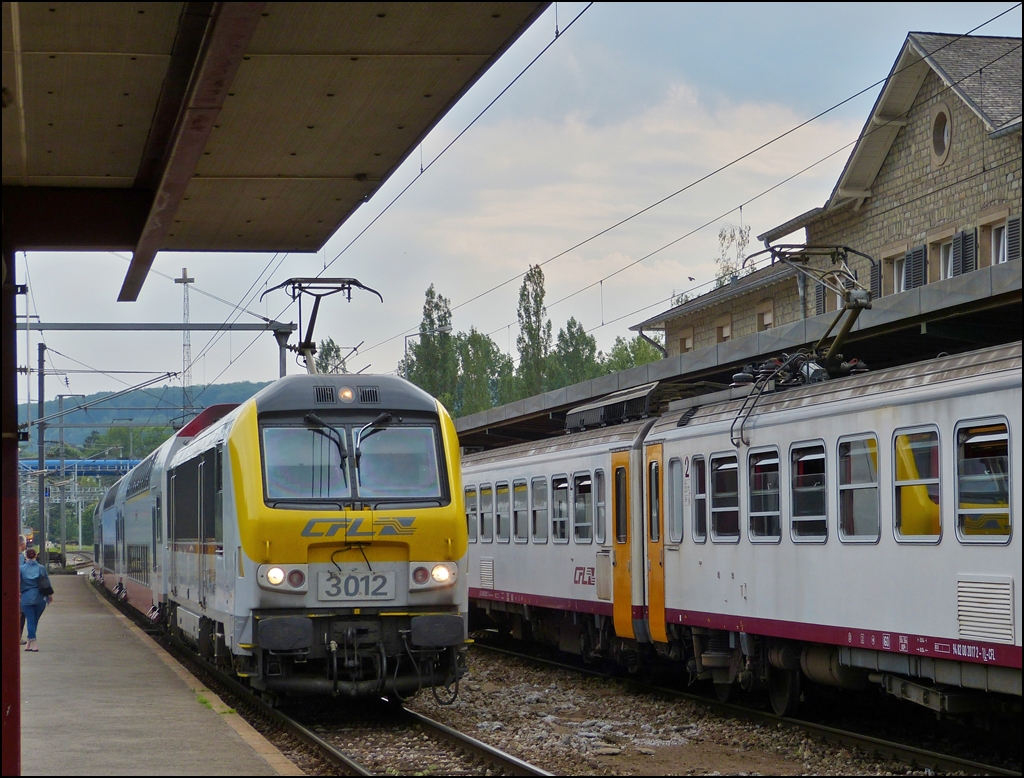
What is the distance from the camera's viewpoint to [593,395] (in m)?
21.3

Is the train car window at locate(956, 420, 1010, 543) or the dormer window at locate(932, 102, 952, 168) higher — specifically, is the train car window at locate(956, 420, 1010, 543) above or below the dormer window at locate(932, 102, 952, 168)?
below

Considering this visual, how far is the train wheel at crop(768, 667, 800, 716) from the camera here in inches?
474

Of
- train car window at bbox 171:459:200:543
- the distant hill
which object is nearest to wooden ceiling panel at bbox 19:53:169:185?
the distant hill

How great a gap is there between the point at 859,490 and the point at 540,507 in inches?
307

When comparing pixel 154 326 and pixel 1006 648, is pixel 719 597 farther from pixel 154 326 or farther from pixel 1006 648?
pixel 154 326

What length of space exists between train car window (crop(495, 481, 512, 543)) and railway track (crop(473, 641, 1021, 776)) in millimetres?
4392

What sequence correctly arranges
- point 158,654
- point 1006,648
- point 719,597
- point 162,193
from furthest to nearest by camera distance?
1. point 158,654
2. point 719,597
3. point 1006,648
4. point 162,193

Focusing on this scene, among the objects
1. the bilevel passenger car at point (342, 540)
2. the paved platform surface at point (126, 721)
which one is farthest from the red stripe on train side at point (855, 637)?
the paved platform surface at point (126, 721)

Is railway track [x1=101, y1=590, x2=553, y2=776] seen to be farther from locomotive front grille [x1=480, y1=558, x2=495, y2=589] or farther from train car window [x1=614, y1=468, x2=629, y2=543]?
locomotive front grille [x1=480, y1=558, x2=495, y2=589]

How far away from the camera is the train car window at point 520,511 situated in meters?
18.5

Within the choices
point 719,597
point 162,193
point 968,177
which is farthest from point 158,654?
point 968,177

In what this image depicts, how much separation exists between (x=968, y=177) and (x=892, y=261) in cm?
344

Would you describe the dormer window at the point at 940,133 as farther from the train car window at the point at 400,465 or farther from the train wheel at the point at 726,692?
the train car window at the point at 400,465

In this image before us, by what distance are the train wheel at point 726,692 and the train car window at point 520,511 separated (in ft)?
17.2
